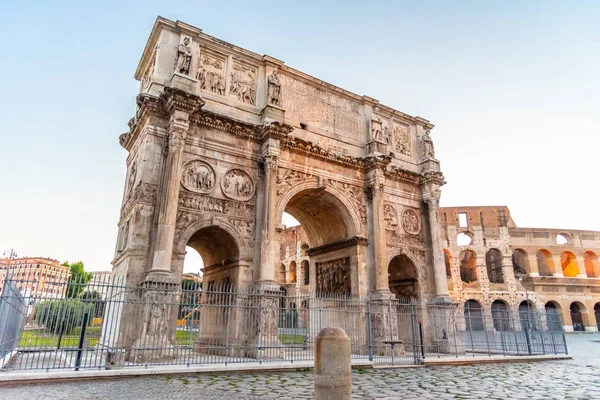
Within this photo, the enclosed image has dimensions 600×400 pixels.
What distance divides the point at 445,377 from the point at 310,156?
29.8 ft

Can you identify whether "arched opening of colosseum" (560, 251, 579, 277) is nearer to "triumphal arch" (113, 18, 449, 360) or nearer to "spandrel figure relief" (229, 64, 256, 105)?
"triumphal arch" (113, 18, 449, 360)

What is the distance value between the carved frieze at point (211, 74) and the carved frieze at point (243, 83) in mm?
384

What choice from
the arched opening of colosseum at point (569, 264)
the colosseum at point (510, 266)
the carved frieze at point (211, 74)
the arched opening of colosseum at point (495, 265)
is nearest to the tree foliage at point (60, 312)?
the carved frieze at point (211, 74)

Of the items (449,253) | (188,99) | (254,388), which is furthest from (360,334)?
(449,253)

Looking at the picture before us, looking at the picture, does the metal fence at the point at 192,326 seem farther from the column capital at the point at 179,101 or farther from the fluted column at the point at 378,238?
the column capital at the point at 179,101

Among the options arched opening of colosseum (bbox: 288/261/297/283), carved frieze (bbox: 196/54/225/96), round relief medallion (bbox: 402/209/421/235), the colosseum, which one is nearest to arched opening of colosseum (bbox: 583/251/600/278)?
the colosseum

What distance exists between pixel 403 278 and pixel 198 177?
33.6 feet

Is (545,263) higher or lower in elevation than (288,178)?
higher

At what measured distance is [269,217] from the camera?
13031mm

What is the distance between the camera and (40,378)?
683 centimetres

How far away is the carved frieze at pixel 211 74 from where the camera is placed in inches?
541

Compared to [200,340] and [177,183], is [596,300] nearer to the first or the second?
[200,340]

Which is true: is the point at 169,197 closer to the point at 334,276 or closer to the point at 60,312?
the point at 60,312

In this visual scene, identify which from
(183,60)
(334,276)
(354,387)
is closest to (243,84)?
(183,60)
